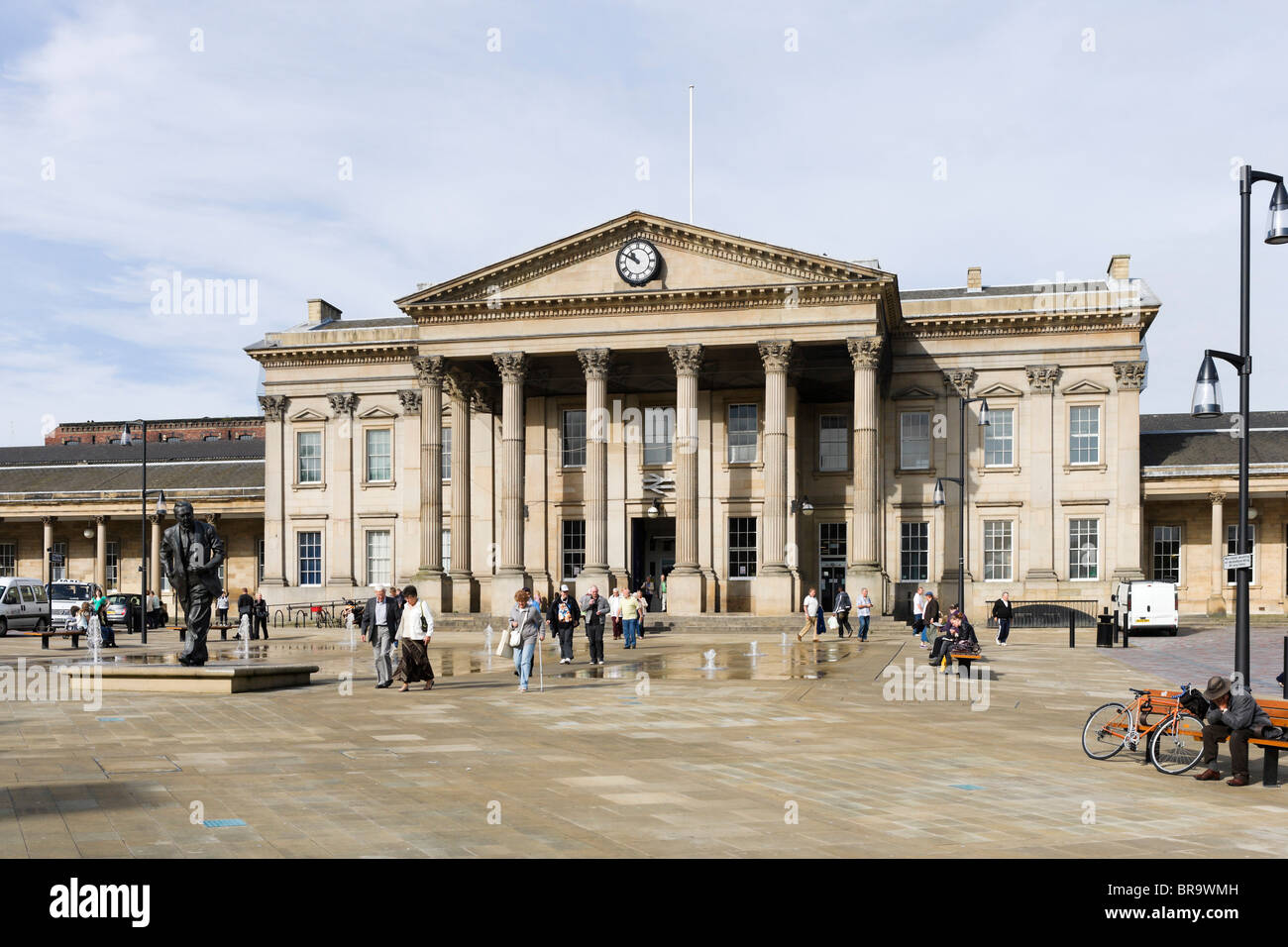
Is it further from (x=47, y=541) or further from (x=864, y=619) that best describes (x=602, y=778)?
(x=47, y=541)

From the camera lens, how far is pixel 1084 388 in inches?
2014

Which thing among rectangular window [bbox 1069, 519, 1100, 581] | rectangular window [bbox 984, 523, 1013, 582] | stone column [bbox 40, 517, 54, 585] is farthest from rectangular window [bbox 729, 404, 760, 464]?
stone column [bbox 40, 517, 54, 585]

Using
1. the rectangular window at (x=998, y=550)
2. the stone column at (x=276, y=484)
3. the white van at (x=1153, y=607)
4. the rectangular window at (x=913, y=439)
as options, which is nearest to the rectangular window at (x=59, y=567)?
the stone column at (x=276, y=484)

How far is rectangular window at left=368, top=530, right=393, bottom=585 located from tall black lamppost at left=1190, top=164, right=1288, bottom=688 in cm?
4545

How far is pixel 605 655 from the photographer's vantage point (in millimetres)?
32875

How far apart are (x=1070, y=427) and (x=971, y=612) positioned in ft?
29.2

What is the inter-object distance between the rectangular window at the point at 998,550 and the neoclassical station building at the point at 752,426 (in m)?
0.09

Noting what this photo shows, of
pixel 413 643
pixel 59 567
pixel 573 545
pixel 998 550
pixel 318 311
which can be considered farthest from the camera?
pixel 59 567

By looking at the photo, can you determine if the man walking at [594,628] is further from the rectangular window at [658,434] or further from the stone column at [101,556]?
the stone column at [101,556]

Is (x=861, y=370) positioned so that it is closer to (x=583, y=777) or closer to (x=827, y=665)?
(x=827, y=665)

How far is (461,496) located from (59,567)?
31.3 meters

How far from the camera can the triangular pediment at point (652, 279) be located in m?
47.1

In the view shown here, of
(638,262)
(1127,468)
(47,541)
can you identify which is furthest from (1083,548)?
(47,541)
